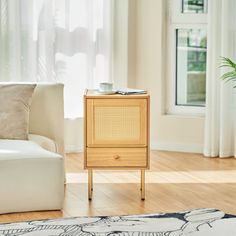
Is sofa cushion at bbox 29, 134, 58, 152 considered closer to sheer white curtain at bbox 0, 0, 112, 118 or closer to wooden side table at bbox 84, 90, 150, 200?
wooden side table at bbox 84, 90, 150, 200

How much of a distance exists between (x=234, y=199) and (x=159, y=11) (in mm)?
2300

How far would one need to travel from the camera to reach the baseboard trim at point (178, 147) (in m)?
6.06

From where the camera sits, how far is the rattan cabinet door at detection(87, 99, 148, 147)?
434 cm

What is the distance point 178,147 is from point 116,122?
1894 mm

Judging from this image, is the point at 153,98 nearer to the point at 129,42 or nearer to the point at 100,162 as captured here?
the point at 129,42

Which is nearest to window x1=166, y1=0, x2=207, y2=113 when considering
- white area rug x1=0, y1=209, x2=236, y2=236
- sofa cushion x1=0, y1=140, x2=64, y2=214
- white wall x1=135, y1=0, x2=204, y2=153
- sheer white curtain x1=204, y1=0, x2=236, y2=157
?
white wall x1=135, y1=0, x2=204, y2=153

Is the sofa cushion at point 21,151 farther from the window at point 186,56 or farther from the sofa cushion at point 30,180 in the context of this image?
the window at point 186,56

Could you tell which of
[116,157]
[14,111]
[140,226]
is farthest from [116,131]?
[140,226]

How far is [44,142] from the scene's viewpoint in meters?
4.68

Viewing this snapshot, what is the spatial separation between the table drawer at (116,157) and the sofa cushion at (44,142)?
0.43 meters

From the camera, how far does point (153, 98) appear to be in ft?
20.5

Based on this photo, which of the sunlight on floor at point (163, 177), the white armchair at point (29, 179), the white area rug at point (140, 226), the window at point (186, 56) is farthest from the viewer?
the window at point (186, 56)

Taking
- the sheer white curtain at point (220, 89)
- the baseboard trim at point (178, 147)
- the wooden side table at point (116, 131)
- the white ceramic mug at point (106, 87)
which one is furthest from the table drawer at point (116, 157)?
the baseboard trim at point (178, 147)

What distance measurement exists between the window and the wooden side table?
73.5 inches
